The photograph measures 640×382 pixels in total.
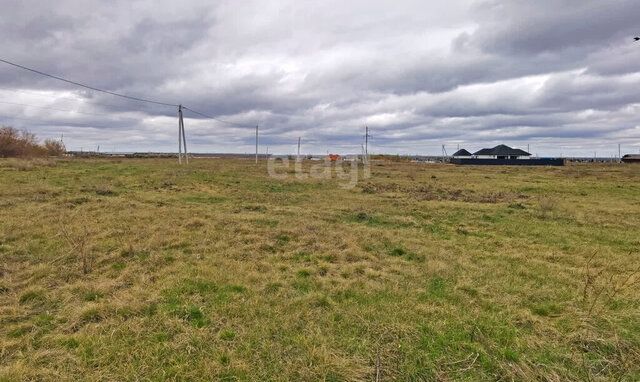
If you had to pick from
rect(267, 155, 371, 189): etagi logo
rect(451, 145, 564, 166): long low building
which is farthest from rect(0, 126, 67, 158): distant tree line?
rect(451, 145, 564, 166): long low building

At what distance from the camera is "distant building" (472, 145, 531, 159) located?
7206 cm

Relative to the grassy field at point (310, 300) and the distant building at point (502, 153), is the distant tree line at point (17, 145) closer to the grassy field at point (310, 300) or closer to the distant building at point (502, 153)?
the grassy field at point (310, 300)

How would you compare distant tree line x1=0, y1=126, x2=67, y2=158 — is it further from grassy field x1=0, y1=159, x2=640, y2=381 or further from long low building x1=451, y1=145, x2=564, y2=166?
long low building x1=451, y1=145, x2=564, y2=166

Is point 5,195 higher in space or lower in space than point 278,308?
higher

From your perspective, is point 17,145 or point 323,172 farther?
point 17,145

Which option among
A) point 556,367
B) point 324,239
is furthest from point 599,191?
point 556,367

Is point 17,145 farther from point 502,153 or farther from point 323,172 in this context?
point 502,153

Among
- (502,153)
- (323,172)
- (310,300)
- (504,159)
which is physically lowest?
(310,300)

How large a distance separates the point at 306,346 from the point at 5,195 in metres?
16.0

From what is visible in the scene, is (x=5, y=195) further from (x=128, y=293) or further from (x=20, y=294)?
(x=128, y=293)

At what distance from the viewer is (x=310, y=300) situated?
460 centimetres

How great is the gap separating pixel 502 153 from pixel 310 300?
8290 centimetres

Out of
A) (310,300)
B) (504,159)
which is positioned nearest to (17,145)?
(310,300)

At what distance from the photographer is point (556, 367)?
10.4 feet
